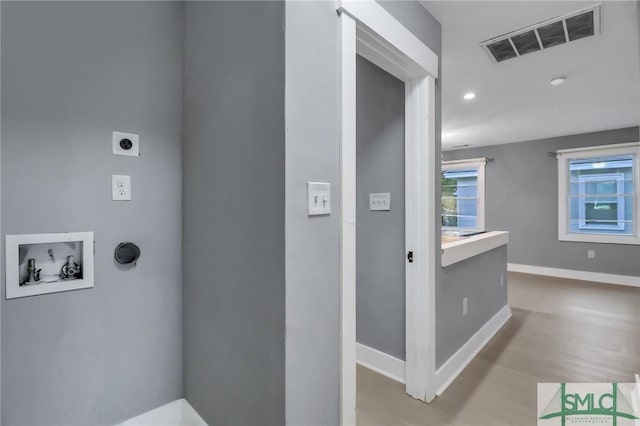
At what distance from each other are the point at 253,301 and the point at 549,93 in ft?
12.2

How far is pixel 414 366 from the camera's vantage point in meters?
1.87

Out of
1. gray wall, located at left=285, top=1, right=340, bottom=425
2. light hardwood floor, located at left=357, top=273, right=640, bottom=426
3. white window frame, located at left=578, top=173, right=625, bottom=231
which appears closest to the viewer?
gray wall, located at left=285, top=1, right=340, bottom=425

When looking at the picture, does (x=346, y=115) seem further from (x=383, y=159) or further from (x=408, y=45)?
(x=383, y=159)

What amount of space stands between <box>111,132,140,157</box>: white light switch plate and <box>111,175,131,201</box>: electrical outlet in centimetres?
12

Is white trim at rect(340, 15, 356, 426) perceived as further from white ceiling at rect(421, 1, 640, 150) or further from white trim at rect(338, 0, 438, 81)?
white ceiling at rect(421, 1, 640, 150)

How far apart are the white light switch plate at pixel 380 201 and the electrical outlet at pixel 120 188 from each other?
150 centimetres

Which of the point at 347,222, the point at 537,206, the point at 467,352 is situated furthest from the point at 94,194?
the point at 537,206

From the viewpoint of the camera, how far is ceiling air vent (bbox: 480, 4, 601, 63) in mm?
1897

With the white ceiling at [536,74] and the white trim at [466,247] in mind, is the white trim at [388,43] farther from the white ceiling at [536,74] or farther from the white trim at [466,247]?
the white trim at [466,247]

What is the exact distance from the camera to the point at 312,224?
1094 millimetres

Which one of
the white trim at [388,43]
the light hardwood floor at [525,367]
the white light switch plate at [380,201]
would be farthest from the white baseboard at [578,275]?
the white trim at [388,43]

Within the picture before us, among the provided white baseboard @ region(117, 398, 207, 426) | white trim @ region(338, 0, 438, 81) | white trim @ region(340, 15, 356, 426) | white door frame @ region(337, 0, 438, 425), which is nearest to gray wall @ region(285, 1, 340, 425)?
white trim @ region(340, 15, 356, 426)

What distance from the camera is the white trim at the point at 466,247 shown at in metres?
2.02

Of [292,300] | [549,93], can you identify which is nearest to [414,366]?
[292,300]
